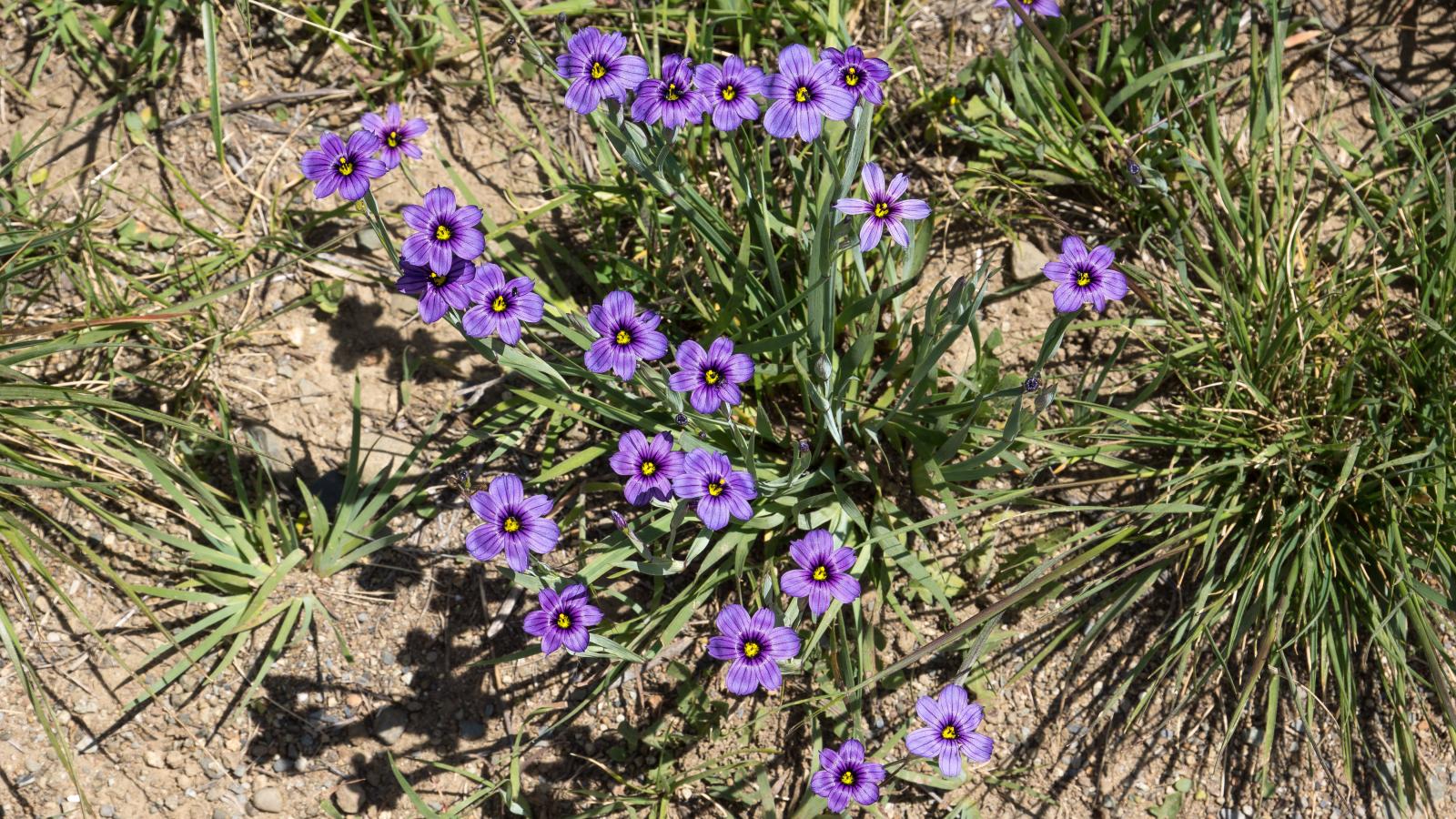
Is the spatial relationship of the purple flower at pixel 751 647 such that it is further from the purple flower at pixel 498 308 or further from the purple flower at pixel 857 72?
the purple flower at pixel 857 72

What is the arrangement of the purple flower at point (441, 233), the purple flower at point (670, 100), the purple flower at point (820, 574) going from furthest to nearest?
the purple flower at point (820, 574)
the purple flower at point (670, 100)
the purple flower at point (441, 233)

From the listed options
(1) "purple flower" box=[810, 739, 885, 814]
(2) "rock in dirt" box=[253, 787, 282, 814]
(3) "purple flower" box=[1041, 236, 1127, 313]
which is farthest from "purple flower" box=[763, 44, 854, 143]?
(2) "rock in dirt" box=[253, 787, 282, 814]

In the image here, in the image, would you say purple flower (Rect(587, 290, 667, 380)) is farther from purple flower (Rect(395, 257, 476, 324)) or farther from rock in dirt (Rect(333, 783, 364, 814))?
rock in dirt (Rect(333, 783, 364, 814))

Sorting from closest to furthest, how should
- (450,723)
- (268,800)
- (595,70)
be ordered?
1. (595,70)
2. (268,800)
3. (450,723)

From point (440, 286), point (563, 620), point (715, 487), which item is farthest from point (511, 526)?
point (440, 286)

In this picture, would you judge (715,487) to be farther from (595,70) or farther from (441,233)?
(595,70)

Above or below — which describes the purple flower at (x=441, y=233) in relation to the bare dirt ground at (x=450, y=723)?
above

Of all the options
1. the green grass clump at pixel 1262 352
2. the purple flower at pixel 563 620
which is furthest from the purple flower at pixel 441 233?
the green grass clump at pixel 1262 352
